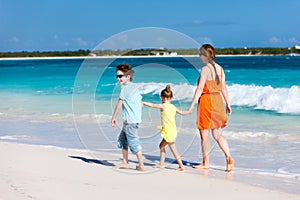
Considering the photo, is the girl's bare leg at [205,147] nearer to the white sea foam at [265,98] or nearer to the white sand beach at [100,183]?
the white sand beach at [100,183]

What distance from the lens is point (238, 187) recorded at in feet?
17.0

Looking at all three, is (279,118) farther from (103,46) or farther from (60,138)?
(103,46)

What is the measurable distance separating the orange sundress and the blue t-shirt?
77 centimetres

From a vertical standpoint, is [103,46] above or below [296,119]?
above

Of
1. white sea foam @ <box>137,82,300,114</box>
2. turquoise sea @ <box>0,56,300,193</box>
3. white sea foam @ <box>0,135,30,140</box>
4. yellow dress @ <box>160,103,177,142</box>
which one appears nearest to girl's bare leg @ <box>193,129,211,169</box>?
turquoise sea @ <box>0,56,300,193</box>

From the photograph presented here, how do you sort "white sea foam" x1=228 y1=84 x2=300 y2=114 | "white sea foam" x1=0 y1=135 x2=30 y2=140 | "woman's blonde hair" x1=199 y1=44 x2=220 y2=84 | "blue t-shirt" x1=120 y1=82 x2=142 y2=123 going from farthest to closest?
1. "white sea foam" x1=228 y1=84 x2=300 y2=114
2. "white sea foam" x1=0 y1=135 x2=30 y2=140
3. "woman's blonde hair" x1=199 y1=44 x2=220 y2=84
4. "blue t-shirt" x1=120 y1=82 x2=142 y2=123

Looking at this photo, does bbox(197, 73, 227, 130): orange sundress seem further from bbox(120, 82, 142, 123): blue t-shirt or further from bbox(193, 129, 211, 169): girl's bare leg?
bbox(120, 82, 142, 123): blue t-shirt

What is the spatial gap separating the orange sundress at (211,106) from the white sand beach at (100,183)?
0.62m

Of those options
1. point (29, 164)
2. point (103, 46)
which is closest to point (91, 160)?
point (29, 164)

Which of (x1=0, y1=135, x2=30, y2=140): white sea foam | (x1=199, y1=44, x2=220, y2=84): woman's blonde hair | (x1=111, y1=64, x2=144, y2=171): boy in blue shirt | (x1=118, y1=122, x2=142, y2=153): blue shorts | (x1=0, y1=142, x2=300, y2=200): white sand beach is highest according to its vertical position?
(x1=199, y1=44, x2=220, y2=84): woman's blonde hair

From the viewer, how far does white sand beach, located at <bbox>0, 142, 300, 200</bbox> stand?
4684mm

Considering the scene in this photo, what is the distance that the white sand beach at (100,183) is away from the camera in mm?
4684

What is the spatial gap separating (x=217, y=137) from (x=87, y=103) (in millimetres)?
9749

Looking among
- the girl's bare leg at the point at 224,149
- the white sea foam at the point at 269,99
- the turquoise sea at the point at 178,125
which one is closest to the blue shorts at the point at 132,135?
the girl's bare leg at the point at 224,149
